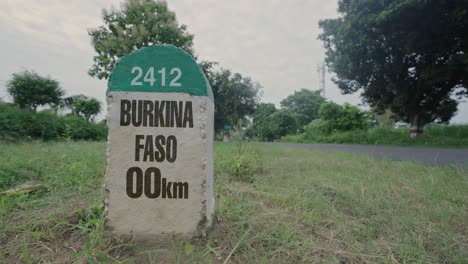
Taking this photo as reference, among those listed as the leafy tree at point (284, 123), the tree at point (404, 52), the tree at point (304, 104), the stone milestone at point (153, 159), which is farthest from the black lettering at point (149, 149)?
the tree at point (304, 104)

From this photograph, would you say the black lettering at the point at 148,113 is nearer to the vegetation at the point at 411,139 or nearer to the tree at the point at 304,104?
the vegetation at the point at 411,139

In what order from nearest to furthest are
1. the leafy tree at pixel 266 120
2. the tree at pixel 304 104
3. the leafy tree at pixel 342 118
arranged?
1. the leafy tree at pixel 342 118
2. the leafy tree at pixel 266 120
3. the tree at pixel 304 104

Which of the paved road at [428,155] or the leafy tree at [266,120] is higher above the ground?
the leafy tree at [266,120]

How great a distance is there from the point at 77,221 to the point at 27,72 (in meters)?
13.1

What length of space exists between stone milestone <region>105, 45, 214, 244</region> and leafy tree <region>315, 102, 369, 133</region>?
1577 centimetres

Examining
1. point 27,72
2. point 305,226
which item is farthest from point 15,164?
point 27,72

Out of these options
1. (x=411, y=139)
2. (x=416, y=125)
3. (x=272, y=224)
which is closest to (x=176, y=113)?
(x=272, y=224)

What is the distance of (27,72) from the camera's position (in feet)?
33.9

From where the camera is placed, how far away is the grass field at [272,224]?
1.16 meters

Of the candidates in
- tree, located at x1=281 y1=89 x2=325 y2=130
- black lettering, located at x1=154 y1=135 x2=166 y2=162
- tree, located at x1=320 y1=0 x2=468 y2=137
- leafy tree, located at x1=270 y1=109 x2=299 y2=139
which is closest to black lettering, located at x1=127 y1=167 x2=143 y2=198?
black lettering, located at x1=154 y1=135 x2=166 y2=162

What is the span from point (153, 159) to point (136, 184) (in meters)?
0.17

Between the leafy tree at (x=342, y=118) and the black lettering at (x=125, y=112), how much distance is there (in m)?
16.0

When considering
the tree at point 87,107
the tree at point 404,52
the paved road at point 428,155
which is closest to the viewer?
the paved road at point 428,155

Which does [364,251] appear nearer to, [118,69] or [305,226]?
[305,226]
